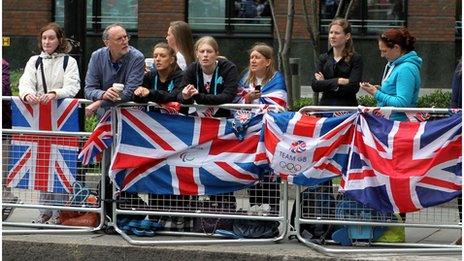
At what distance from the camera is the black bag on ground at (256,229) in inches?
323

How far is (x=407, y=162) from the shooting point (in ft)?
25.1

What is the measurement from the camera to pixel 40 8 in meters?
26.3

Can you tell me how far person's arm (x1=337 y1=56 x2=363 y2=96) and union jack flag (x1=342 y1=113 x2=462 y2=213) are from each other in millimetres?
513

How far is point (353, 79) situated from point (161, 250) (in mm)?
2208

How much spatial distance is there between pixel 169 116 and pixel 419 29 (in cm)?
1772

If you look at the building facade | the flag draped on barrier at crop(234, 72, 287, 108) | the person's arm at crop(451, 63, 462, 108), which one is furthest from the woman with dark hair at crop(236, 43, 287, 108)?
the building facade

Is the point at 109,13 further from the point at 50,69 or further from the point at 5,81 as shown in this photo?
the point at 50,69

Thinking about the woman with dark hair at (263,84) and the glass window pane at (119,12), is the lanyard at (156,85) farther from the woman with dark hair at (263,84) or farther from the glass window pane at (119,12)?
the glass window pane at (119,12)

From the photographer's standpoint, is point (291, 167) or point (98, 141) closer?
point (291, 167)

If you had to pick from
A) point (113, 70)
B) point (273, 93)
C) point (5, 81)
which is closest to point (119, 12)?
point (5, 81)

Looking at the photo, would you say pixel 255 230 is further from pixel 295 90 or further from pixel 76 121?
pixel 295 90

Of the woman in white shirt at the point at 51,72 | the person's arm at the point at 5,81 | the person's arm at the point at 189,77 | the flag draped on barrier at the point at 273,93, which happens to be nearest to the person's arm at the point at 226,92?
the flag draped on barrier at the point at 273,93

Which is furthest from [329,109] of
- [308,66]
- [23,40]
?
[23,40]

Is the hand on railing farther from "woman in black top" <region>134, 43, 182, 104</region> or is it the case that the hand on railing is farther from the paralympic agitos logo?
the paralympic agitos logo
